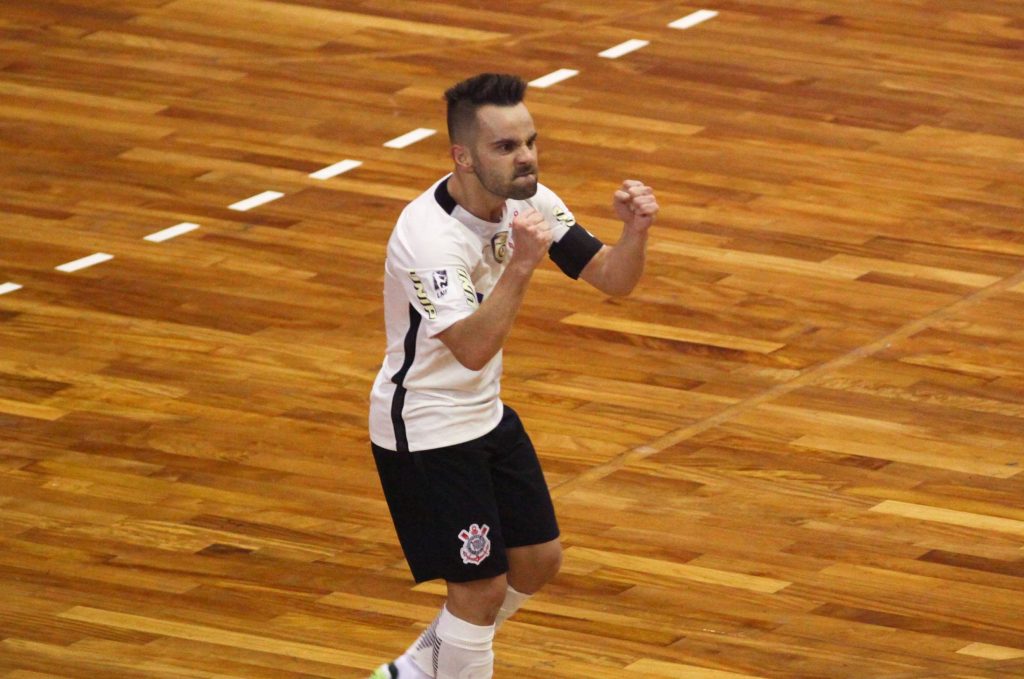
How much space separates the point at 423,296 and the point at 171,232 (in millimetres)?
3103

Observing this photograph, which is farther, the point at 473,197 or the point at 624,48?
the point at 624,48

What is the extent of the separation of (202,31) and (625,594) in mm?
4308

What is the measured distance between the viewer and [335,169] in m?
7.33

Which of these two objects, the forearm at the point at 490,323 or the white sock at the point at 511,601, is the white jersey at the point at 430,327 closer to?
the forearm at the point at 490,323

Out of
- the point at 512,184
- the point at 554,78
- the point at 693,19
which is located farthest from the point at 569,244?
the point at 693,19

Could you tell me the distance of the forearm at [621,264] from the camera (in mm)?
4074

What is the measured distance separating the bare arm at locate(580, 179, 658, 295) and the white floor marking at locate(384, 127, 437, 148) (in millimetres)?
3325

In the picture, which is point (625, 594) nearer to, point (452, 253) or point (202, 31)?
point (452, 253)

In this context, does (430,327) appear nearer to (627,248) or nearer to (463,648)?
(627,248)

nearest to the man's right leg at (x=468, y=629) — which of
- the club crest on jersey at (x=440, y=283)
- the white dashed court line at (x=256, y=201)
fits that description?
the club crest on jersey at (x=440, y=283)

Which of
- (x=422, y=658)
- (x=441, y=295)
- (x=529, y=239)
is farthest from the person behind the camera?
(x=422, y=658)

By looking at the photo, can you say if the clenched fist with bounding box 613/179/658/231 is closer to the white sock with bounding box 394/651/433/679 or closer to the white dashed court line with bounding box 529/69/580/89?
→ the white sock with bounding box 394/651/433/679

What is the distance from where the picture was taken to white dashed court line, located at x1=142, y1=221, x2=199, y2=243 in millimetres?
6773

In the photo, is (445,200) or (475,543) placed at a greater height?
(445,200)
